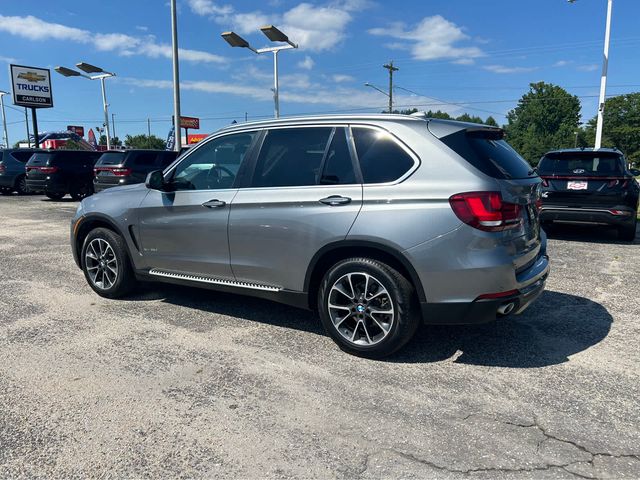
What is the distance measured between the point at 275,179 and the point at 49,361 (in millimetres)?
2236

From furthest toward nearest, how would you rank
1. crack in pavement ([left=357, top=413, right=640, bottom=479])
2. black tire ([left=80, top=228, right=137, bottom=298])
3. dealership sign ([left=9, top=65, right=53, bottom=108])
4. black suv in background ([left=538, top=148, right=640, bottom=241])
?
dealership sign ([left=9, top=65, right=53, bottom=108]), black suv in background ([left=538, top=148, right=640, bottom=241]), black tire ([left=80, top=228, right=137, bottom=298]), crack in pavement ([left=357, top=413, right=640, bottom=479])

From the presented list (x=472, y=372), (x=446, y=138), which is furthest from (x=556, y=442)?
(x=446, y=138)

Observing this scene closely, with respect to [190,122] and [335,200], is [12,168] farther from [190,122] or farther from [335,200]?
[190,122]

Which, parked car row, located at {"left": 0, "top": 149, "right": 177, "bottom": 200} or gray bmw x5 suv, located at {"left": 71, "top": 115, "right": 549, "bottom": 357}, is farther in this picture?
parked car row, located at {"left": 0, "top": 149, "right": 177, "bottom": 200}

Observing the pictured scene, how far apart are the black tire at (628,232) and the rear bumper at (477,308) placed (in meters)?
5.93

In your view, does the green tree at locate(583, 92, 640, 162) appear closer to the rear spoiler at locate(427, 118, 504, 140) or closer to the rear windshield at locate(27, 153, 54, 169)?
the rear windshield at locate(27, 153, 54, 169)

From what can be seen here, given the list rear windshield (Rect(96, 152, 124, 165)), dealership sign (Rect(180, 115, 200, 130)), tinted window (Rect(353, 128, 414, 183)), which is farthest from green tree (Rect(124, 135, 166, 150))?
tinted window (Rect(353, 128, 414, 183))

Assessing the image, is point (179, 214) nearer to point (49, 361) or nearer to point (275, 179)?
point (275, 179)

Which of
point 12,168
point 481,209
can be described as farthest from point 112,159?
point 481,209

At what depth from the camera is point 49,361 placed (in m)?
3.70

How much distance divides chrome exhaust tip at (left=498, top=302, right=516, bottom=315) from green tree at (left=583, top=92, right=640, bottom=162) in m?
103

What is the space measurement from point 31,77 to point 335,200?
1494 inches

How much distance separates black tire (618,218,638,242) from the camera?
8203mm

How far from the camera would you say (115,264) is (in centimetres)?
519
